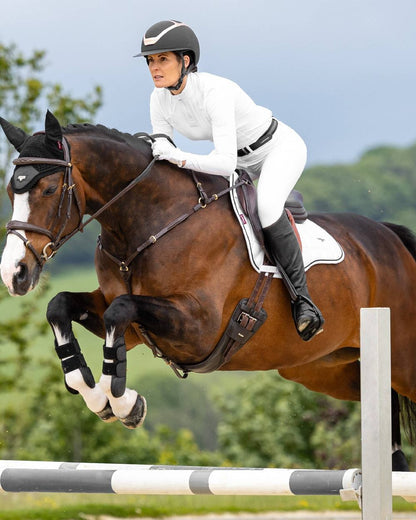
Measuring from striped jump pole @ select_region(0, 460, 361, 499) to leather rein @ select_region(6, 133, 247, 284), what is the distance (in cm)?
92

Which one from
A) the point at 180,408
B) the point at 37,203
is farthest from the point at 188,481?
the point at 180,408

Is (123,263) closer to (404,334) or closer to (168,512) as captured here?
(404,334)

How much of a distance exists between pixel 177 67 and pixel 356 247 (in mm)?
1670

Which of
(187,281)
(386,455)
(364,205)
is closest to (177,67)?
(187,281)

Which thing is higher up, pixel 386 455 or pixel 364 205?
pixel 386 455

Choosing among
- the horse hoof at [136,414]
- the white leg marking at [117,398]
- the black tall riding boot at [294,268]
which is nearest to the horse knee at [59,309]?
the white leg marking at [117,398]

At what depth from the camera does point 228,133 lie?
13.1ft

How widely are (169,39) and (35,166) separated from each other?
0.89 m

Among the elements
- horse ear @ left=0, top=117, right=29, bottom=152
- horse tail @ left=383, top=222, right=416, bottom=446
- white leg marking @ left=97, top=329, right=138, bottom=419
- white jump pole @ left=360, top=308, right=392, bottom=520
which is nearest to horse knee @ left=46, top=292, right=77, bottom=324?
white leg marking @ left=97, top=329, right=138, bottom=419

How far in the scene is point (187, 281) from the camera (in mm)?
3969

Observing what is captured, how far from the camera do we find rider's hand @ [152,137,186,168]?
157 inches

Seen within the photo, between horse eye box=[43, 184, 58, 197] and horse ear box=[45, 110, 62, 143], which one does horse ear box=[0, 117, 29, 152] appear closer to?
horse ear box=[45, 110, 62, 143]

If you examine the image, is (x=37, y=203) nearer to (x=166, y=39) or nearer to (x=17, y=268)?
(x=17, y=268)

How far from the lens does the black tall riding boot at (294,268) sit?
13.8ft
